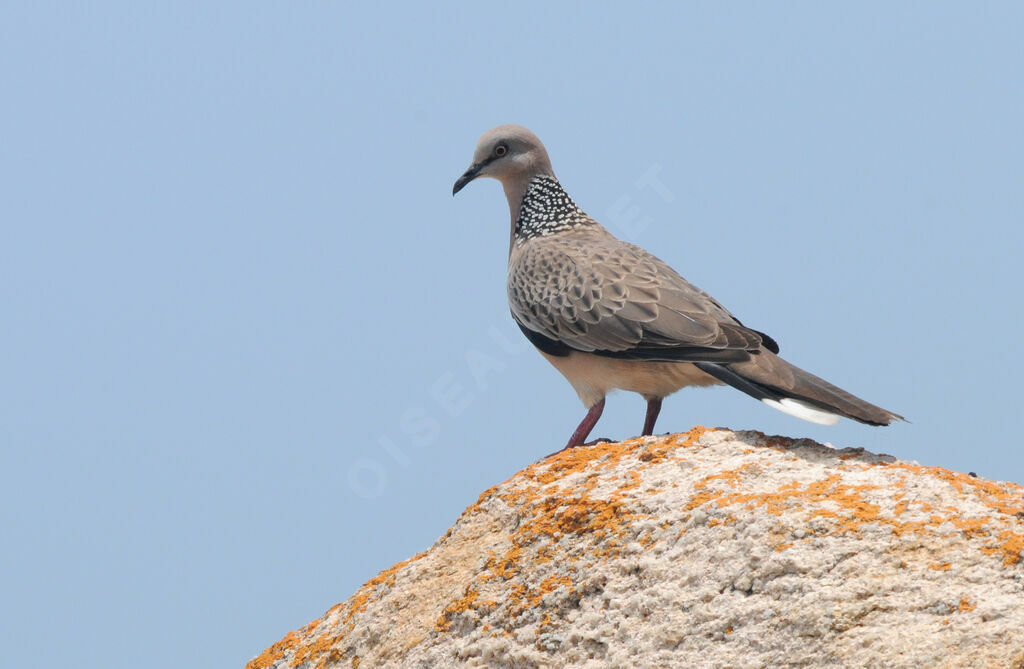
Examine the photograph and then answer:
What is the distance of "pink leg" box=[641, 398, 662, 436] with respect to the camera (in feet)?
25.2

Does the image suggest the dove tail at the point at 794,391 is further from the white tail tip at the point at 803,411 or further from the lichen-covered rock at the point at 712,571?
the lichen-covered rock at the point at 712,571

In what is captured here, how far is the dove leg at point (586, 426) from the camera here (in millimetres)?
7652

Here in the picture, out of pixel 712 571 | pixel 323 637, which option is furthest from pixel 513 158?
pixel 712 571

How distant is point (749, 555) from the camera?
15.3 feet

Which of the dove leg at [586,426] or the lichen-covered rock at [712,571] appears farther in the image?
the dove leg at [586,426]

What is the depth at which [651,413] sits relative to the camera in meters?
7.70

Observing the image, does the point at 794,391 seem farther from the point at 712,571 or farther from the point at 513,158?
the point at 513,158

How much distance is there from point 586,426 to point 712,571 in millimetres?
3052

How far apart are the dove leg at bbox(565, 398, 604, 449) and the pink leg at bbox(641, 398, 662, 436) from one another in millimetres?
306

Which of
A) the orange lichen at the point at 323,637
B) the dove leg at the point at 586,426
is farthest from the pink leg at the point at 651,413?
the orange lichen at the point at 323,637

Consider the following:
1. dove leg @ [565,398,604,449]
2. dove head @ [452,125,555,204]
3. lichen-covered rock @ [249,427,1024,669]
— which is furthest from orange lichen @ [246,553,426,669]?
dove head @ [452,125,555,204]

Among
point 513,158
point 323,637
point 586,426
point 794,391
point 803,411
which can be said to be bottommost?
point 323,637

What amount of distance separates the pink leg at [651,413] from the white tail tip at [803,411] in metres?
1.19

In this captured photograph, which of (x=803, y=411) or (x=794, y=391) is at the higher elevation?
(x=794, y=391)
